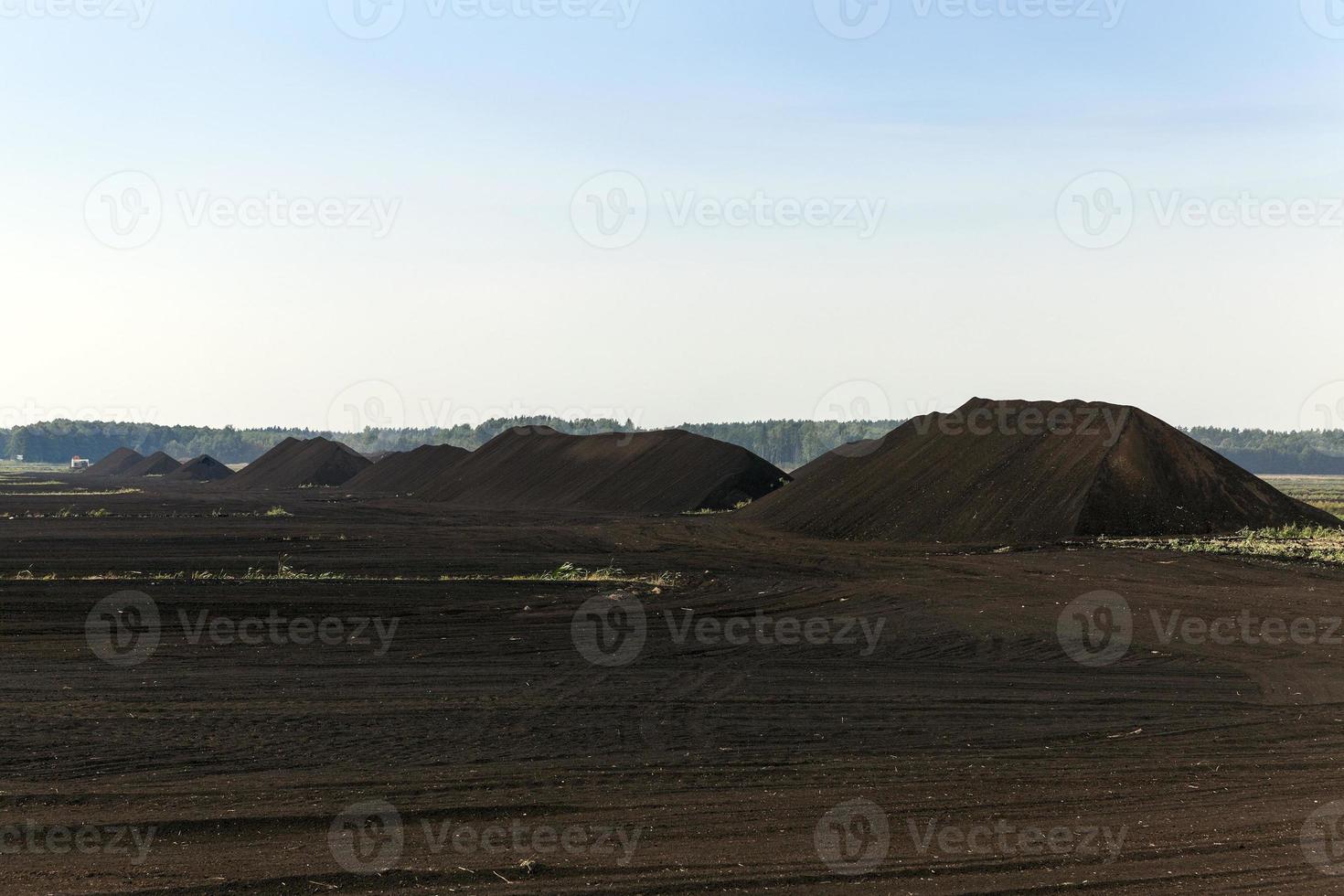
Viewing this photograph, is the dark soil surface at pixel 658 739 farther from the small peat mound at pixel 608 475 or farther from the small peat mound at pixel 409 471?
the small peat mound at pixel 409 471

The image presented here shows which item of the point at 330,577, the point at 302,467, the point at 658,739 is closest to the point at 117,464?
the point at 302,467

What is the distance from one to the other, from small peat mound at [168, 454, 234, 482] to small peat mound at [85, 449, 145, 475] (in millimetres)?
25182

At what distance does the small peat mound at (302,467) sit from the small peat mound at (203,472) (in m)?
9.38

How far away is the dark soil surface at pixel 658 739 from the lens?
8820mm

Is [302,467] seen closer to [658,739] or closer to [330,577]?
[330,577]

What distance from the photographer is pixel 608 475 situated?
7400 cm

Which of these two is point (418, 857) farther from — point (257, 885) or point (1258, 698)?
point (1258, 698)

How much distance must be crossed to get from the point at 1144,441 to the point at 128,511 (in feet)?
159

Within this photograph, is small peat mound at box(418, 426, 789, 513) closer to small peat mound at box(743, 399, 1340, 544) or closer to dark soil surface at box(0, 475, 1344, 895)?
small peat mound at box(743, 399, 1340, 544)

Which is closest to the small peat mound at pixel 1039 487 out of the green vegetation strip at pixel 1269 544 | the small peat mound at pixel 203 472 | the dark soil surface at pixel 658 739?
the green vegetation strip at pixel 1269 544

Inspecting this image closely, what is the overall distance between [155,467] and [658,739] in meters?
148

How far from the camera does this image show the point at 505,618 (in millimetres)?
22359

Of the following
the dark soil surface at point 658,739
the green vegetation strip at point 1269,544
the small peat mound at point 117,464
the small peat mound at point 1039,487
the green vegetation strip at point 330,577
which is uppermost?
the small peat mound at point 117,464

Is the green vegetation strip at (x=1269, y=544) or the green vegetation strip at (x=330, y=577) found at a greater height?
the green vegetation strip at (x=1269, y=544)
